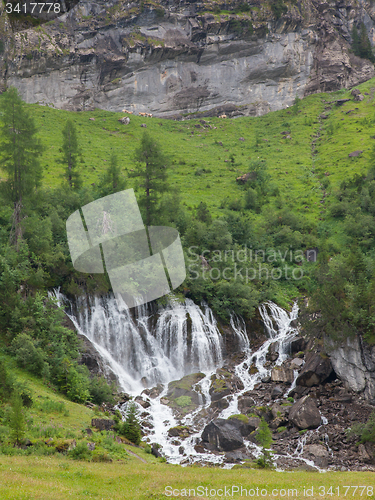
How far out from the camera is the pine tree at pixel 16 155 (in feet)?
115

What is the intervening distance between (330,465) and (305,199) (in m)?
53.6

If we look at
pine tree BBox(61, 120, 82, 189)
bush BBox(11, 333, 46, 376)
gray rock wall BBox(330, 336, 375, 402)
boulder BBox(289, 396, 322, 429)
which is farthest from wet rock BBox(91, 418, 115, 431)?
pine tree BBox(61, 120, 82, 189)

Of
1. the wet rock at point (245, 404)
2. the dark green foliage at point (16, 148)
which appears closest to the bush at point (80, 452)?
the wet rock at point (245, 404)

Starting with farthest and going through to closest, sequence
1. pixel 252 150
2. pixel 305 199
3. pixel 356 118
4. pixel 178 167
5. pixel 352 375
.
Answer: pixel 356 118, pixel 252 150, pixel 178 167, pixel 305 199, pixel 352 375

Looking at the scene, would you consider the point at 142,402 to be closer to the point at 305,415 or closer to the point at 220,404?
the point at 220,404

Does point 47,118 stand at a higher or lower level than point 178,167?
higher

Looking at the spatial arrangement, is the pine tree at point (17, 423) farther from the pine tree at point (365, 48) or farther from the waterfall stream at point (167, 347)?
the pine tree at point (365, 48)

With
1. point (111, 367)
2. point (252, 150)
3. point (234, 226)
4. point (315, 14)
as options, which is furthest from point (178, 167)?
point (315, 14)

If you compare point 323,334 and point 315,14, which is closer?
point 323,334

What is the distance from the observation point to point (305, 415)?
28.6 m

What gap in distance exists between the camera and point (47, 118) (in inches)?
3720

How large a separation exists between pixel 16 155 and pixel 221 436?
2820cm

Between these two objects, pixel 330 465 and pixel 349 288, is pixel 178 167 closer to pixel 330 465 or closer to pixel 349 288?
pixel 349 288

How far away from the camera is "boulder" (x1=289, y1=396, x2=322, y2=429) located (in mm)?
28391
